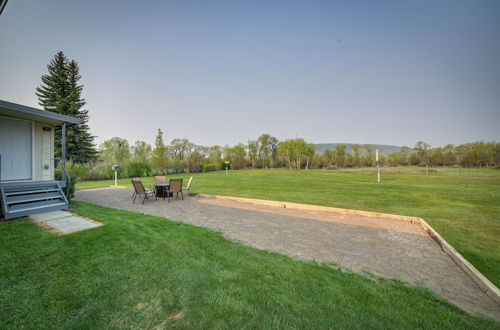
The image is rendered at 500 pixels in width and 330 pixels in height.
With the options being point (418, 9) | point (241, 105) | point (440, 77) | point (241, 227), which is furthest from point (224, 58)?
point (440, 77)

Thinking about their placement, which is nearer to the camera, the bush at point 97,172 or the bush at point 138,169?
the bush at point 97,172

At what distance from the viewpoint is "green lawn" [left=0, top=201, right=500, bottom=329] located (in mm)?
1834

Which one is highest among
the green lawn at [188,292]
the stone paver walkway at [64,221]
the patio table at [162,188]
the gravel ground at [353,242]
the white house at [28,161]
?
the white house at [28,161]

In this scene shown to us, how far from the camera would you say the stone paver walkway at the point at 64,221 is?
4.16m

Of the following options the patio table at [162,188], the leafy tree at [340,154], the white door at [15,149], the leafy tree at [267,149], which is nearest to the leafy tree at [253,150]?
the leafy tree at [267,149]

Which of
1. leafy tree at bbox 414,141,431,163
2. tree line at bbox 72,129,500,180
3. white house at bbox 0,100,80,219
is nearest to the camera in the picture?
→ white house at bbox 0,100,80,219

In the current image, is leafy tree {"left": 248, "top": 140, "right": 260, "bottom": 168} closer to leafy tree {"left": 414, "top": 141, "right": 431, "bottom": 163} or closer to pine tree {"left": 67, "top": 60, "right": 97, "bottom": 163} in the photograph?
pine tree {"left": 67, "top": 60, "right": 97, "bottom": 163}

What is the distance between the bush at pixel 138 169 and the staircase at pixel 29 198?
16.6 m

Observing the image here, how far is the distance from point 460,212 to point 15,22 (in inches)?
800

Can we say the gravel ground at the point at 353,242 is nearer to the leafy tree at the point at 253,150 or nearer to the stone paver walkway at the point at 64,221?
the stone paver walkway at the point at 64,221

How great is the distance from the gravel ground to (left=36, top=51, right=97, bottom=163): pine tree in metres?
23.4

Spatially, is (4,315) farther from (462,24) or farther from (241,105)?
(241,105)

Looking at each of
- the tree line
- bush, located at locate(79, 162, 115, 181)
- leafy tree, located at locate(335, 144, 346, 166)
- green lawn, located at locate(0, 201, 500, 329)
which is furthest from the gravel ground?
leafy tree, located at locate(335, 144, 346, 166)

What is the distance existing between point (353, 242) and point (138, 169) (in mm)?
23811
